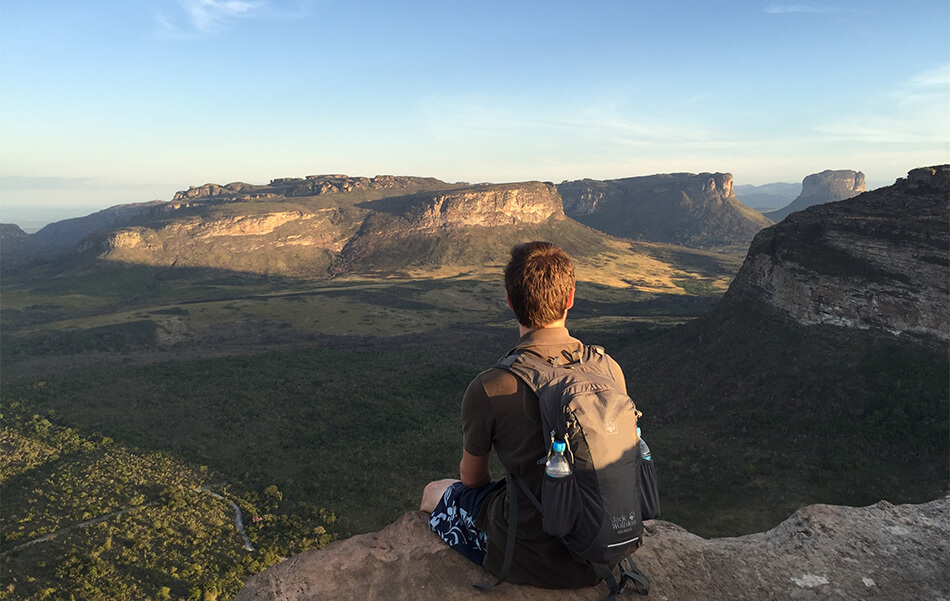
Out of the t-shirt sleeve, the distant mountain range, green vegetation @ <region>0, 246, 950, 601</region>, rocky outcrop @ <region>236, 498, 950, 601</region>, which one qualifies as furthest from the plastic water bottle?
the distant mountain range

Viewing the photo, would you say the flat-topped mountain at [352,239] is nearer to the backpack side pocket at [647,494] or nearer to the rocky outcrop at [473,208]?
the rocky outcrop at [473,208]

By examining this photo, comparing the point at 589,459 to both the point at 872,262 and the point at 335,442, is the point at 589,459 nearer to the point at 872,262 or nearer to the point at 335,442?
the point at 872,262

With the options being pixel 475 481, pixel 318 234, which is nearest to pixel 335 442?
pixel 475 481

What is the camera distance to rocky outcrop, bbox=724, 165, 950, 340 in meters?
28.6

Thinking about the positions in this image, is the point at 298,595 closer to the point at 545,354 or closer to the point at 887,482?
the point at 545,354

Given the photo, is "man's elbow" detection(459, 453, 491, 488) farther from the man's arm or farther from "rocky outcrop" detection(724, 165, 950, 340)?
"rocky outcrop" detection(724, 165, 950, 340)

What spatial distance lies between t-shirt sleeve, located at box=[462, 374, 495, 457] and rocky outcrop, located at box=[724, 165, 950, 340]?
33.9 metres

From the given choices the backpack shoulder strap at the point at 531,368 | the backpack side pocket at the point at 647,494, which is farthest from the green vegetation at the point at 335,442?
the backpack shoulder strap at the point at 531,368

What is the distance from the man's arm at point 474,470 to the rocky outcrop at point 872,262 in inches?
1323

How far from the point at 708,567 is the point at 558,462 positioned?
361cm

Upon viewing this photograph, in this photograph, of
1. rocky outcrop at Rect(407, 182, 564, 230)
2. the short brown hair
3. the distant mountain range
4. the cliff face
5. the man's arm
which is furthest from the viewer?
rocky outcrop at Rect(407, 182, 564, 230)

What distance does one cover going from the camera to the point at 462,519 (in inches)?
210

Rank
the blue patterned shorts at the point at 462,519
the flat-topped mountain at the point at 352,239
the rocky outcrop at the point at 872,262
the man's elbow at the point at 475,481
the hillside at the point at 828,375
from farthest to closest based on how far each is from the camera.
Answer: the flat-topped mountain at the point at 352,239 < the rocky outcrop at the point at 872,262 < the hillside at the point at 828,375 < the blue patterned shorts at the point at 462,519 < the man's elbow at the point at 475,481

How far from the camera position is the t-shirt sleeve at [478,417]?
4168 mm
